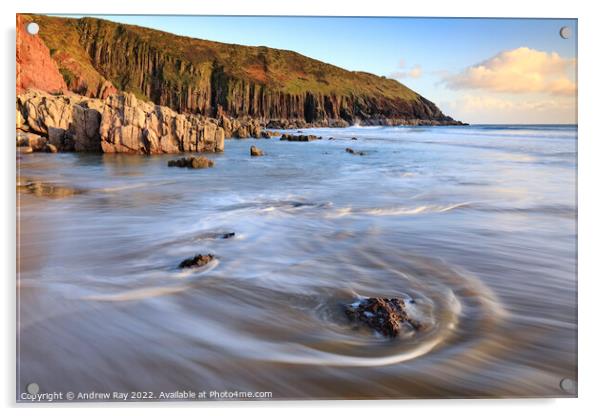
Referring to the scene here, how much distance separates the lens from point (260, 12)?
4.11 metres

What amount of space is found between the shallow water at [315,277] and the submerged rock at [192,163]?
1.61 m

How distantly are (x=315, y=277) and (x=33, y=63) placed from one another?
11.5 feet

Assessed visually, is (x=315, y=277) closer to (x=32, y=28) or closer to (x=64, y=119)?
(x=32, y=28)

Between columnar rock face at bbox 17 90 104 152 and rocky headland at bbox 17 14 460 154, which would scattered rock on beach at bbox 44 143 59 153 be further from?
rocky headland at bbox 17 14 460 154

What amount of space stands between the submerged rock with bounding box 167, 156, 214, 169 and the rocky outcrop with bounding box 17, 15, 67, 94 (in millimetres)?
2858

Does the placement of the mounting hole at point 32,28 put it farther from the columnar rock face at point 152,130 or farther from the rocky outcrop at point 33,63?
the columnar rock face at point 152,130

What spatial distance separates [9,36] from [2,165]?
1.13m

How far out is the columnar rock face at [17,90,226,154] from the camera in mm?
6574

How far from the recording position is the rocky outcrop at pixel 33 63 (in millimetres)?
4121

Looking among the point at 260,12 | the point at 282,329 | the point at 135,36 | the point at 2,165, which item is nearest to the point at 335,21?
the point at 260,12

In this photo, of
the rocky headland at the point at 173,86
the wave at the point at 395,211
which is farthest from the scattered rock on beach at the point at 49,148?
the wave at the point at 395,211

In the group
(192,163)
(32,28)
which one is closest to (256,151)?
(192,163)

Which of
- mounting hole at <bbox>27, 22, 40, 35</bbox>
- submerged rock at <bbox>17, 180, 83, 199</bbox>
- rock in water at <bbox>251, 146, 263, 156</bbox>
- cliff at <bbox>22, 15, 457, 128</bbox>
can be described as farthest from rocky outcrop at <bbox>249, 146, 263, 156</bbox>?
mounting hole at <bbox>27, 22, 40, 35</bbox>

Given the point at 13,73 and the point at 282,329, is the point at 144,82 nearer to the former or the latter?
the point at 13,73
